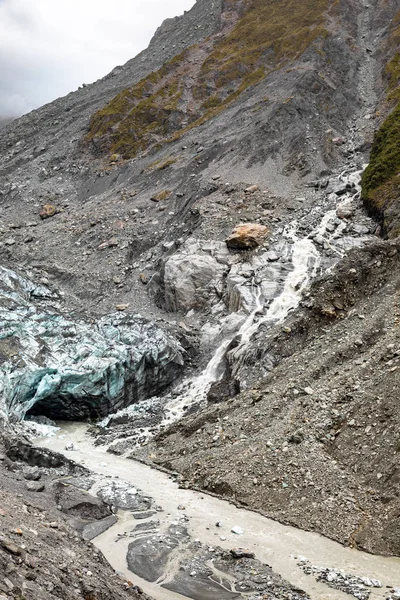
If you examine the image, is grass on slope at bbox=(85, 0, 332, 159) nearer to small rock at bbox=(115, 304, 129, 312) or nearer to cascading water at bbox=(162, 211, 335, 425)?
small rock at bbox=(115, 304, 129, 312)

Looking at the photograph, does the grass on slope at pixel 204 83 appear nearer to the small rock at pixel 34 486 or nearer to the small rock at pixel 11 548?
the small rock at pixel 34 486

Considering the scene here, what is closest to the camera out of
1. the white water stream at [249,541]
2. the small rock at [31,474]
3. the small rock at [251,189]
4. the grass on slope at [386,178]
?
the white water stream at [249,541]

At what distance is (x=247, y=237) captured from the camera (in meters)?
47.3

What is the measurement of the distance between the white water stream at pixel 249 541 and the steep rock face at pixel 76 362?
11757 millimetres

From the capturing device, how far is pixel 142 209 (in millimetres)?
61250

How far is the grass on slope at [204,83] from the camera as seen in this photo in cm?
8262

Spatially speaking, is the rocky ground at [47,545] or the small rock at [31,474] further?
the small rock at [31,474]

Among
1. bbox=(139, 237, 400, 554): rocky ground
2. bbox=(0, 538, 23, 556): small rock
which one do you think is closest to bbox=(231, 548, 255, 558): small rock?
bbox=(139, 237, 400, 554): rocky ground

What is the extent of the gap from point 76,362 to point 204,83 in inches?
2765

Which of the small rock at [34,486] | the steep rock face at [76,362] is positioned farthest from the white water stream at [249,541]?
the steep rock face at [76,362]

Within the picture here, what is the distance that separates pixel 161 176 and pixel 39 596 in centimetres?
6146

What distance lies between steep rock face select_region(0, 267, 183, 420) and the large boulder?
12.3 m

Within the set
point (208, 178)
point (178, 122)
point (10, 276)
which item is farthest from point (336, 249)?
point (178, 122)

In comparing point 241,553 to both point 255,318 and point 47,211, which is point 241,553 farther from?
point 47,211
